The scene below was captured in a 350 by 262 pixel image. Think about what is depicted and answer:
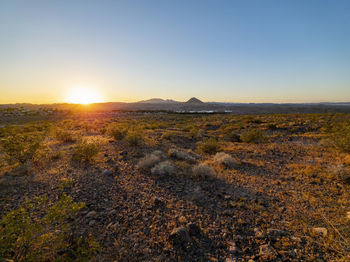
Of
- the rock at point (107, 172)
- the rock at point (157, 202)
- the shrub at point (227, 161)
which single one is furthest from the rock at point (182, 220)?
the shrub at point (227, 161)

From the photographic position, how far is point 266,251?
104 inches

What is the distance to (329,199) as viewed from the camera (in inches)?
164

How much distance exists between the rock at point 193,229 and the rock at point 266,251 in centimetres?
104

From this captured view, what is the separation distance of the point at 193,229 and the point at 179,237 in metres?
0.35

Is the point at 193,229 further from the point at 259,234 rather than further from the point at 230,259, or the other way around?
the point at 259,234

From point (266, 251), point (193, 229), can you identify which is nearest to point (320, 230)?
point (266, 251)

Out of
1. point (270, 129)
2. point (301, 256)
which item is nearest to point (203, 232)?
point (301, 256)

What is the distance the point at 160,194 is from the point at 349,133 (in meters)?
9.15

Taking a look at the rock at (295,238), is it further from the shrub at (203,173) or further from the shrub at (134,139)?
the shrub at (134,139)

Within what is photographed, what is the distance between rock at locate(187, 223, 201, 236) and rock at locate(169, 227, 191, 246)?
0.42 ft

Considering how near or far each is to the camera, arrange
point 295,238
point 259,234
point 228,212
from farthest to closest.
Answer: point 228,212
point 259,234
point 295,238

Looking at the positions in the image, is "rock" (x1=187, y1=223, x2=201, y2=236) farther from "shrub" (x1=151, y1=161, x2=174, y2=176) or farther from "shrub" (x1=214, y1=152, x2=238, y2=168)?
"shrub" (x1=214, y1=152, x2=238, y2=168)

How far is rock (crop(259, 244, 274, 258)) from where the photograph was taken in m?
2.60

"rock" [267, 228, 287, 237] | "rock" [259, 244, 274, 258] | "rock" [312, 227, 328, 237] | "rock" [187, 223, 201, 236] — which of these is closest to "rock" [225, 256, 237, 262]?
"rock" [259, 244, 274, 258]
